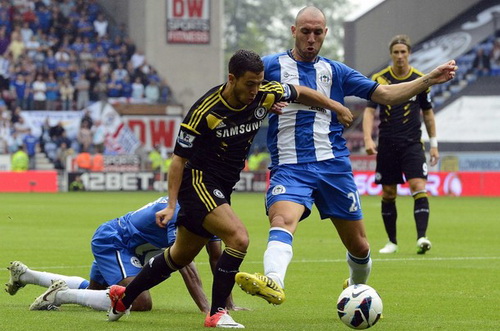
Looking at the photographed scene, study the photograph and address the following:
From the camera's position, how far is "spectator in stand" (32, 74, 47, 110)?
37.2 metres

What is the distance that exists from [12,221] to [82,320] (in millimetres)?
12224

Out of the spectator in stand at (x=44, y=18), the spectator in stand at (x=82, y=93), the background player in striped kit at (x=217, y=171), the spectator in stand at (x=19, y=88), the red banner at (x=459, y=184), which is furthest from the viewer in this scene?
the spectator in stand at (x=44, y=18)

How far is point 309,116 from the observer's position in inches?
299

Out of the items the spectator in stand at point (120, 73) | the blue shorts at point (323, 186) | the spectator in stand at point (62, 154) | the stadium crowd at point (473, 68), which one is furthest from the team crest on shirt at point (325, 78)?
the stadium crowd at point (473, 68)

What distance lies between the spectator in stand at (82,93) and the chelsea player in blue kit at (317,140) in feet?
102

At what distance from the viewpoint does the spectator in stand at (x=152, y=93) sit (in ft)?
133

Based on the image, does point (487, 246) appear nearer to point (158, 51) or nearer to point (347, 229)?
point (347, 229)

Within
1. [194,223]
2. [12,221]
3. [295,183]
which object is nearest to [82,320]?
[194,223]

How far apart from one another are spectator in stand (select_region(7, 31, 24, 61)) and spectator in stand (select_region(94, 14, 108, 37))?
3.71 metres

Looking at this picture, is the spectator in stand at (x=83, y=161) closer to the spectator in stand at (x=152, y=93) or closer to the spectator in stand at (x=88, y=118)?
the spectator in stand at (x=88, y=118)

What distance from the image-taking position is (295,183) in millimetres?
7316

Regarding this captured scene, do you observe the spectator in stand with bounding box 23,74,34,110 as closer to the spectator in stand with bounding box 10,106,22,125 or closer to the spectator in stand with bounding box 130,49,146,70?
the spectator in stand with bounding box 10,106,22,125

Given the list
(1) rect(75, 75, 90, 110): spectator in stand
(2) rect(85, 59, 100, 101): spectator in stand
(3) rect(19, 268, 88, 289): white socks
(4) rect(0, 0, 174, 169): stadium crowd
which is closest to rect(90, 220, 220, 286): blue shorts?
(3) rect(19, 268, 88, 289): white socks

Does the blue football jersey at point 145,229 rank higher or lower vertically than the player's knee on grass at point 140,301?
higher
